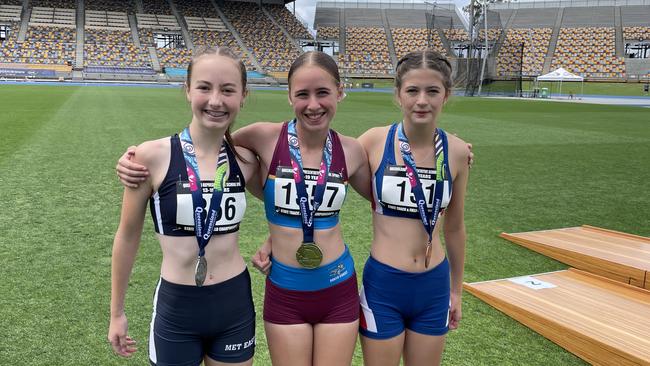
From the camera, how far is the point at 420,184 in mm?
2498

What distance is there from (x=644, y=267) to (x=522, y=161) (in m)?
6.61

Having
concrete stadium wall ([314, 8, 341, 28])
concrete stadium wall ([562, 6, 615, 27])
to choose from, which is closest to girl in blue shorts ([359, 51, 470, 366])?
concrete stadium wall ([314, 8, 341, 28])

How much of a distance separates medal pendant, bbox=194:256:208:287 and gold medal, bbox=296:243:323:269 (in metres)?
0.45

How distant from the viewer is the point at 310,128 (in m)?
2.34

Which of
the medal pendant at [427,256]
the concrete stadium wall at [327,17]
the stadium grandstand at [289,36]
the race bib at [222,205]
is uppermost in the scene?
the concrete stadium wall at [327,17]

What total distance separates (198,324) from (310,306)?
515 mm

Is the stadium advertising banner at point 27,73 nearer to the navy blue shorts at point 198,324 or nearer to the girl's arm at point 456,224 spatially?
the navy blue shorts at point 198,324

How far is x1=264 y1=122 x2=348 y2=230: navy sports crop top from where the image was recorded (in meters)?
2.37

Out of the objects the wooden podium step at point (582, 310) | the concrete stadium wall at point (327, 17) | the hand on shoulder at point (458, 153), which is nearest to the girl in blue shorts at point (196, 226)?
the hand on shoulder at point (458, 153)

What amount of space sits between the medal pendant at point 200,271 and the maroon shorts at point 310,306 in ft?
1.25

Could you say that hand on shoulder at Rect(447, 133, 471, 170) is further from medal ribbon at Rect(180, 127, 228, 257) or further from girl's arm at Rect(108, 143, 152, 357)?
girl's arm at Rect(108, 143, 152, 357)

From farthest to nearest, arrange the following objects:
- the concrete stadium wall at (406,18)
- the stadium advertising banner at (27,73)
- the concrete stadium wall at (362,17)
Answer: the concrete stadium wall at (406,18) → the concrete stadium wall at (362,17) → the stadium advertising banner at (27,73)

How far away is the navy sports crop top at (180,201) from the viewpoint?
2154 millimetres

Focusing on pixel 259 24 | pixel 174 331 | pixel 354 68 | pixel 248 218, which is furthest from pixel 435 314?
pixel 259 24
